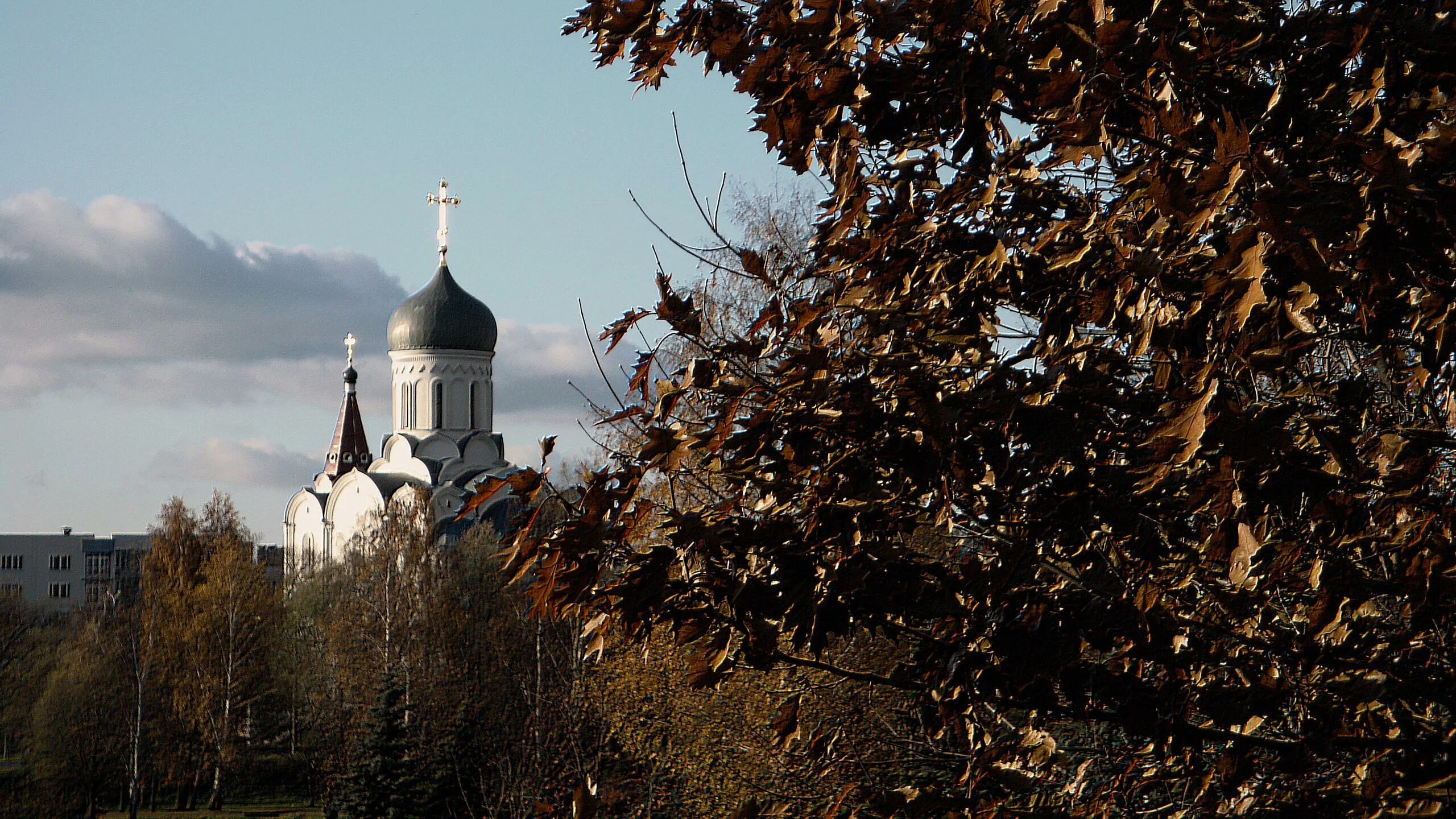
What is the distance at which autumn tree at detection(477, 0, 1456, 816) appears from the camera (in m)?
2.63

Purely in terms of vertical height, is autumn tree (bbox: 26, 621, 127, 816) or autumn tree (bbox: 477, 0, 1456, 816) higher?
autumn tree (bbox: 477, 0, 1456, 816)

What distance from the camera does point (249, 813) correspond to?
27984 millimetres

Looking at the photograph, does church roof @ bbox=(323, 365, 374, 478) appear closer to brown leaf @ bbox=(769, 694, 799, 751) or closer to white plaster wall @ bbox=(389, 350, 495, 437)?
white plaster wall @ bbox=(389, 350, 495, 437)

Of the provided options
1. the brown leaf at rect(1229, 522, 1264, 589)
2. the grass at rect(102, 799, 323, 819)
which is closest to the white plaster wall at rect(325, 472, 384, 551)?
the grass at rect(102, 799, 323, 819)

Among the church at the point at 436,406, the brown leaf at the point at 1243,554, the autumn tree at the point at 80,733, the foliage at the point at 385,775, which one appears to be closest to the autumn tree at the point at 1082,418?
the brown leaf at the point at 1243,554

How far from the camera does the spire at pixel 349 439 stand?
1836 inches

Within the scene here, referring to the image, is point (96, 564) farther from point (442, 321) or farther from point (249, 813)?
point (249, 813)

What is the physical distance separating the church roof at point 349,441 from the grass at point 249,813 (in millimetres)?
17525

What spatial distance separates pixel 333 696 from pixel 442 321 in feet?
51.7

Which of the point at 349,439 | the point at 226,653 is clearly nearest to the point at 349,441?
the point at 349,439

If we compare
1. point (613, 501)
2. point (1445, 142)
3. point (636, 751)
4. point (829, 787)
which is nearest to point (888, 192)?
point (613, 501)

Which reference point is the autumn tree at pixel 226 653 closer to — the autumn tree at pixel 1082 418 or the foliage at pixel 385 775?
the foliage at pixel 385 775

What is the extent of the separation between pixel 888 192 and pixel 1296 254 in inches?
73.0

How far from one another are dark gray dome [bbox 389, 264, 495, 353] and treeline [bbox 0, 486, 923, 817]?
846 centimetres
